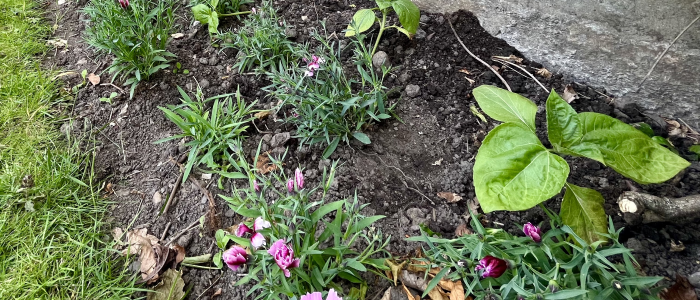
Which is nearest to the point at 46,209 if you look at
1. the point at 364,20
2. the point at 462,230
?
the point at 364,20

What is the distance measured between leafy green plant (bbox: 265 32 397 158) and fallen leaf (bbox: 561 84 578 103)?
84 centimetres

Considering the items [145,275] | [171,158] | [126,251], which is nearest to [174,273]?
[145,275]

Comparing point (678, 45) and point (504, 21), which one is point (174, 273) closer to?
point (504, 21)

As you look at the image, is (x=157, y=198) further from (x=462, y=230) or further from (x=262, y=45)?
(x=462, y=230)

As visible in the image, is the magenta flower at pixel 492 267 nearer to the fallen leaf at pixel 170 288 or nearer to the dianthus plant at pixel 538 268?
the dianthus plant at pixel 538 268

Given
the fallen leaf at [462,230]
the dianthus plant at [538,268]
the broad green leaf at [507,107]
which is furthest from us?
the fallen leaf at [462,230]

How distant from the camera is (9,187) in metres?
1.99

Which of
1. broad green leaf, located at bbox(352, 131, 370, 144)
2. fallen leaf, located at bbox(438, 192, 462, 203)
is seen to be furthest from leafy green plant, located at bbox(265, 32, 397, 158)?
fallen leaf, located at bbox(438, 192, 462, 203)

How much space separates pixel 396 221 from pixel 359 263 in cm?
37

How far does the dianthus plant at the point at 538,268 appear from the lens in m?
1.14

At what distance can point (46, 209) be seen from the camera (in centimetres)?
193

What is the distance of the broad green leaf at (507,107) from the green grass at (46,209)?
1545 millimetres

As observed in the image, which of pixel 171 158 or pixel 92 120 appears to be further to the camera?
pixel 92 120

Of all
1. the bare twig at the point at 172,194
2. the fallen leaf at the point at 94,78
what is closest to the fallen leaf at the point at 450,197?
Answer: the bare twig at the point at 172,194
